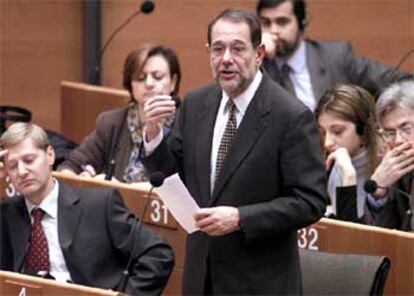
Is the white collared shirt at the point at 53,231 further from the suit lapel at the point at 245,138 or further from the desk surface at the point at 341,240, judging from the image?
the suit lapel at the point at 245,138

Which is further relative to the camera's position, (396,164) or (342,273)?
(396,164)

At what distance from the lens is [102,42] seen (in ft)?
18.4

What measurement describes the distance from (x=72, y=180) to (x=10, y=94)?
156 cm

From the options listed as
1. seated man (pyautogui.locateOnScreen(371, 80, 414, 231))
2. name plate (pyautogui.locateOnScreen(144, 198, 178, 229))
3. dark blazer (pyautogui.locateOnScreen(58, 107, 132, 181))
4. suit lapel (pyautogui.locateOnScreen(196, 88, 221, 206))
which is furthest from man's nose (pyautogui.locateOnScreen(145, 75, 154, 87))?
suit lapel (pyautogui.locateOnScreen(196, 88, 221, 206))

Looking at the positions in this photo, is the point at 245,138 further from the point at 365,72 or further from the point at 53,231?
the point at 365,72

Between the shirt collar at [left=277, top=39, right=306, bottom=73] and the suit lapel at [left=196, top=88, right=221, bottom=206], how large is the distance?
1.63m

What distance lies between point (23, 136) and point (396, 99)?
41.3 inches

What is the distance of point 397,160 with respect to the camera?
3.50 metres

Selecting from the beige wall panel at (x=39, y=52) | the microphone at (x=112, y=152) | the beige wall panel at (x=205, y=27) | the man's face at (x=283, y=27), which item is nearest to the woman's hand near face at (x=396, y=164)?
the microphone at (x=112, y=152)

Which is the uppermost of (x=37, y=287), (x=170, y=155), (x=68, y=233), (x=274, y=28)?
(x=274, y=28)

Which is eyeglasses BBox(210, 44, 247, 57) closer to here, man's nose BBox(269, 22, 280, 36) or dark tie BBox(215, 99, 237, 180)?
dark tie BBox(215, 99, 237, 180)

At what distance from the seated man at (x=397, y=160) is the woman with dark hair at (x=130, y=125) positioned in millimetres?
950

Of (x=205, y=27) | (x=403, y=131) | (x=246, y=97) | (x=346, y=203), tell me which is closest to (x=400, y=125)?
(x=403, y=131)

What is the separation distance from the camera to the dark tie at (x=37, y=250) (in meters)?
3.52
